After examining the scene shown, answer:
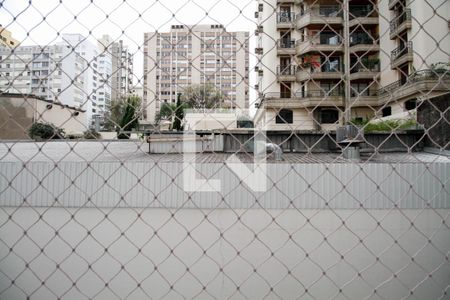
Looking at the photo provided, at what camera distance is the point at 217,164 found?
1.36 metres

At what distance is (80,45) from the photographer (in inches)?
25.5

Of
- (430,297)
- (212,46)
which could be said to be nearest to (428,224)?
(430,297)

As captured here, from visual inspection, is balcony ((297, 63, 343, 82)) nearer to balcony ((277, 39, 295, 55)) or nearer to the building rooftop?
balcony ((277, 39, 295, 55))

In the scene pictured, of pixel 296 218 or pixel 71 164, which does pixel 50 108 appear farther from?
pixel 296 218

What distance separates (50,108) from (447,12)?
1.09 meters

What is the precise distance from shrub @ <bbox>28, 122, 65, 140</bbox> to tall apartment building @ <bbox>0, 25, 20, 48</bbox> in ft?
0.63

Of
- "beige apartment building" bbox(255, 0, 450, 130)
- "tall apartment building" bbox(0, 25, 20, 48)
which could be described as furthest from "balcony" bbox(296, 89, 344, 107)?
"tall apartment building" bbox(0, 25, 20, 48)

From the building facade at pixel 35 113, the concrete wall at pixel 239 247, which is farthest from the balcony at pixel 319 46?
the building facade at pixel 35 113

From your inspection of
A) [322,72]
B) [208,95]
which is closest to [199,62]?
[208,95]

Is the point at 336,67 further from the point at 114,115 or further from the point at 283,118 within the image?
the point at 114,115

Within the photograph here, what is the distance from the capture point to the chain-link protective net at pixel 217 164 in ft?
2.07

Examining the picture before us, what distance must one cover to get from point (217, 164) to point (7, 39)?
92 cm

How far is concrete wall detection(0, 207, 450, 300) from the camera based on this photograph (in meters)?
0.85

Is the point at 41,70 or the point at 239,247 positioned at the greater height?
the point at 41,70
